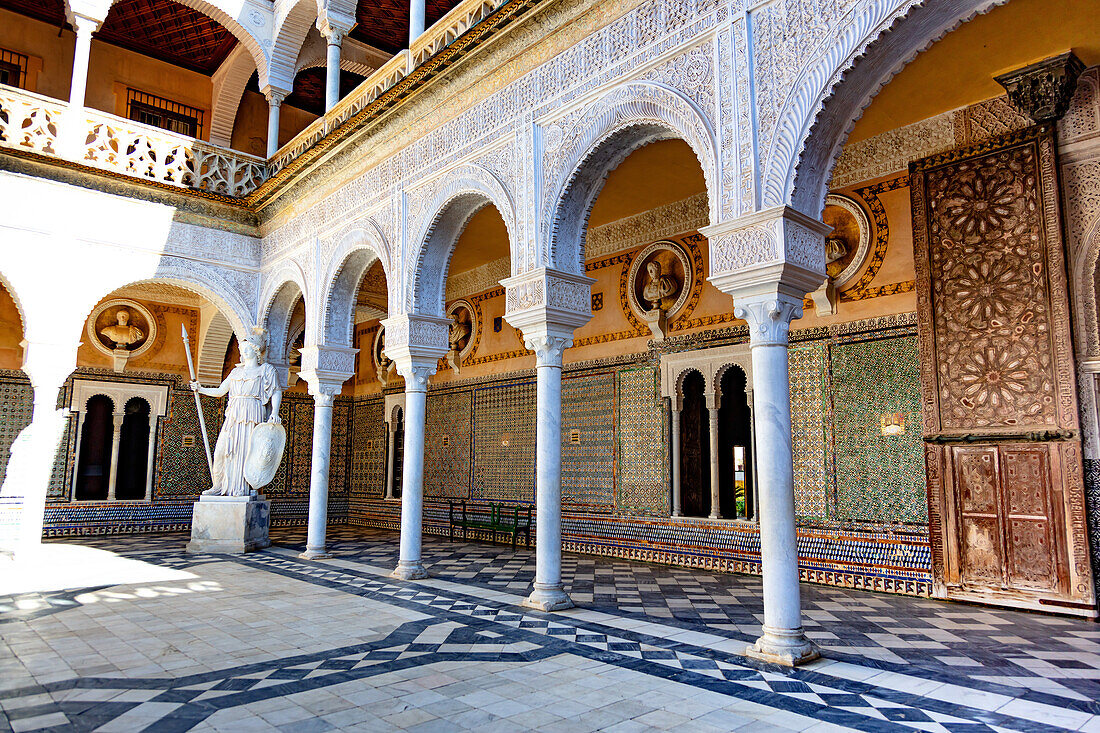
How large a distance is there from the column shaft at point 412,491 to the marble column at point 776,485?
3.62 m

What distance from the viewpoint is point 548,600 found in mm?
5078

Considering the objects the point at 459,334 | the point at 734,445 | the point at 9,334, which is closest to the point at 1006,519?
the point at 734,445

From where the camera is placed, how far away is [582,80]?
5.35 m

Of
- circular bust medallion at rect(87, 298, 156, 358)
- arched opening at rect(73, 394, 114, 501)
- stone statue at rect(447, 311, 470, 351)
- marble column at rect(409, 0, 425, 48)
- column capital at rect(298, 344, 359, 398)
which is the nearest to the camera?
marble column at rect(409, 0, 425, 48)

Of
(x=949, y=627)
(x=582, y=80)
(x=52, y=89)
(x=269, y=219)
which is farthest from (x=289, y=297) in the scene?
(x=949, y=627)

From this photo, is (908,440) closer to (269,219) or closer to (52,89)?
(269,219)

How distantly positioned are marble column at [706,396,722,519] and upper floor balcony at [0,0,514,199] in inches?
163

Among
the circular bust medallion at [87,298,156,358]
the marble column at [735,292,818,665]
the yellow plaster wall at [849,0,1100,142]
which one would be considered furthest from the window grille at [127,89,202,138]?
the marble column at [735,292,818,665]

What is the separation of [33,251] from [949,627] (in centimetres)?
960

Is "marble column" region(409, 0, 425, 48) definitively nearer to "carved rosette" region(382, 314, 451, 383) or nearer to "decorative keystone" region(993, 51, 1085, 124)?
"carved rosette" region(382, 314, 451, 383)

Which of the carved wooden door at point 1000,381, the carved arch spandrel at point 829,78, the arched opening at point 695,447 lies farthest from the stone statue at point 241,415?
the carved wooden door at point 1000,381

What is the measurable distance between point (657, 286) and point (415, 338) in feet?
9.12

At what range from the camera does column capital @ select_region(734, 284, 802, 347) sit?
393 centimetres

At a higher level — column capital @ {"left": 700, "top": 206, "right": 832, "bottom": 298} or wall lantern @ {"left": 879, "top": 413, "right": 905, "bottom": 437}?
column capital @ {"left": 700, "top": 206, "right": 832, "bottom": 298}
